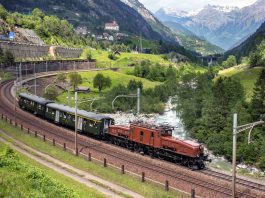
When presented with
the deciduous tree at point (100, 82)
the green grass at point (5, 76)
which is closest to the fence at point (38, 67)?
the green grass at point (5, 76)

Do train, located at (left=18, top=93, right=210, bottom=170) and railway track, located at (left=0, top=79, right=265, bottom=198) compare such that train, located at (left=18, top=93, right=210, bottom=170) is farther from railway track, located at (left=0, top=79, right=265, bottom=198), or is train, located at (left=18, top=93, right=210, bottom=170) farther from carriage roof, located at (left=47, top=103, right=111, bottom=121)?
railway track, located at (left=0, top=79, right=265, bottom=198)

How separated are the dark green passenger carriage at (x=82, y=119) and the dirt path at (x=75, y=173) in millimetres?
11138

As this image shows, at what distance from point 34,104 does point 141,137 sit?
38009 mm

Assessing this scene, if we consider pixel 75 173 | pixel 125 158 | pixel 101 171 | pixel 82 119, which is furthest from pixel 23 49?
pixel 101 171

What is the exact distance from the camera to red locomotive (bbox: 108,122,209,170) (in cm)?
4997

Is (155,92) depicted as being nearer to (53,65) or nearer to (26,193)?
(53,65)

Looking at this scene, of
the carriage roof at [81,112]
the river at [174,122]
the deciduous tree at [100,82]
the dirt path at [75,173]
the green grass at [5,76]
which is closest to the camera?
the dirt path at [75,173]

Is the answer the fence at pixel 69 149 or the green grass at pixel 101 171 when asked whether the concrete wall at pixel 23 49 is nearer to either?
the fence at pixel 69 149

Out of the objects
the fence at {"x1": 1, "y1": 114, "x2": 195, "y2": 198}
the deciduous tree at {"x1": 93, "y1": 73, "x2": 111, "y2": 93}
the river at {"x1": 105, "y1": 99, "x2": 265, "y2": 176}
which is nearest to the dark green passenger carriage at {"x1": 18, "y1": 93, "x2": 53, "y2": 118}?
the fence at {"x1": 1, "y1": 114, "x2": 195, "y2": 198}

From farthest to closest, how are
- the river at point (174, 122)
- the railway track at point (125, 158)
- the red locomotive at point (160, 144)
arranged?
the river at point (174, 122) → the red locomotive at point (160, 144) → the railway track at point (125, 158)

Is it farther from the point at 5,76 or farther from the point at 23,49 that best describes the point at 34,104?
the point at 23,49

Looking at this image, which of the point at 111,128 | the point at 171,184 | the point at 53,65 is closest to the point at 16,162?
the point at 171,184

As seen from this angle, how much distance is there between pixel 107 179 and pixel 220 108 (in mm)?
36360

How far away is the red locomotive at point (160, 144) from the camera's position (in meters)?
50.0
